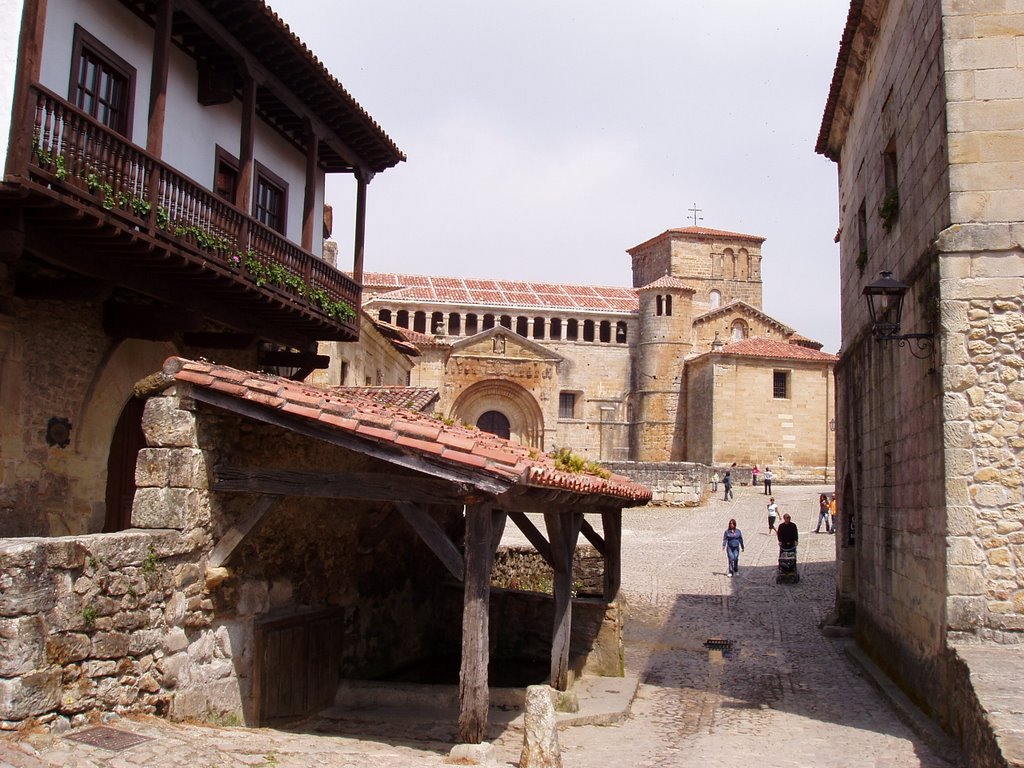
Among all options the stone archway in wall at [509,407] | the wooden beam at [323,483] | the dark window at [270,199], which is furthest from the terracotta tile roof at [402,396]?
the stone archway in wall at [509,407]

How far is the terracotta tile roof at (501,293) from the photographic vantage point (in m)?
44.7

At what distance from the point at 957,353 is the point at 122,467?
29.7ft

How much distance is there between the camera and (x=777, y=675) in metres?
11.4

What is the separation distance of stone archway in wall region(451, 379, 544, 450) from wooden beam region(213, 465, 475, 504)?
33966 millimetres

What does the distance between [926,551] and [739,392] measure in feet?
103

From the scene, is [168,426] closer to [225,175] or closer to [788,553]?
[225,175]

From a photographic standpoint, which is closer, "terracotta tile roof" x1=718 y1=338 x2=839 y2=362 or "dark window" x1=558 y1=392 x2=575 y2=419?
"terracotta tile roof" x1=718 y1=338 x2=839 y2=362

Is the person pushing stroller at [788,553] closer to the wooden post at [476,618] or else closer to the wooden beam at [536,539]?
the wooden beam at [536,539]

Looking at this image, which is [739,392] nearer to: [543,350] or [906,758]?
[543,350]

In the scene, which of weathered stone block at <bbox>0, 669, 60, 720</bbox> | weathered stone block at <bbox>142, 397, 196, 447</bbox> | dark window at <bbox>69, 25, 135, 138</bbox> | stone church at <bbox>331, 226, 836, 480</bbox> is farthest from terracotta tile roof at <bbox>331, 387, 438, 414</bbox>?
stone church at <bbox>331, 226, 836, 480</bbox>

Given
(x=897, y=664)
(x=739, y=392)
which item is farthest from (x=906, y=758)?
(x=739, y=392)

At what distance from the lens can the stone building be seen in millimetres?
7609

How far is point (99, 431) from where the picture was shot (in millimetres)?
10414

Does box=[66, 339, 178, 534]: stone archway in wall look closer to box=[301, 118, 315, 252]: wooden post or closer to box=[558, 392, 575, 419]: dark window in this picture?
box=[301, 118, 315, 252]: wooden post
